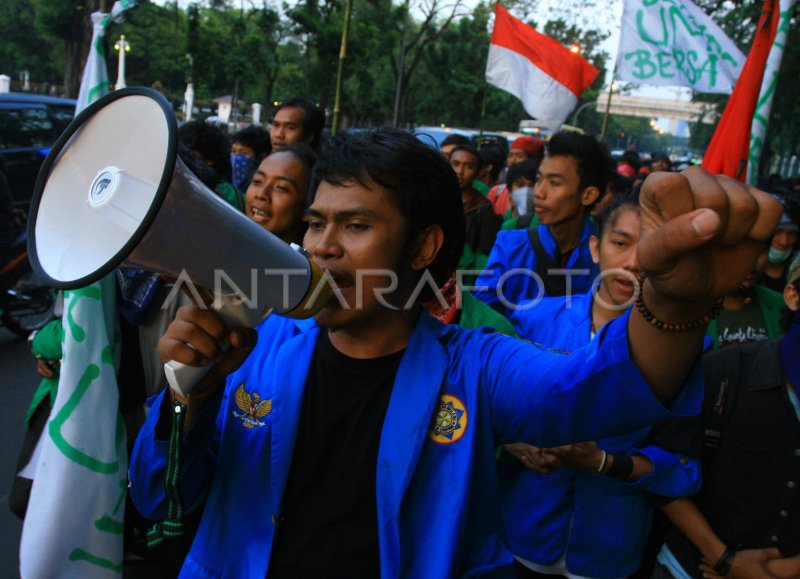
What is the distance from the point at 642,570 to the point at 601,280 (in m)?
1.04

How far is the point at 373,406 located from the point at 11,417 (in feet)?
13.1

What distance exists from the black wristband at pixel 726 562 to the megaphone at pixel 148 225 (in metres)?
1.45

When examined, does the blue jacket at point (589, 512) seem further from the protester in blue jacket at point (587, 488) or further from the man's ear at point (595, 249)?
the man's ear at point (595, 249)

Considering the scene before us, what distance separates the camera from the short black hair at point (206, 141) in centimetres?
441

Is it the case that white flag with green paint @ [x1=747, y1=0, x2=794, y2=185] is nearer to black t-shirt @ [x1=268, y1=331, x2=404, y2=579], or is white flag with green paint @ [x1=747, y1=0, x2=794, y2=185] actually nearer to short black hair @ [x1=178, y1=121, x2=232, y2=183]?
black t-shirt @ [x1=268, y1=331, x2=404, y2=579]

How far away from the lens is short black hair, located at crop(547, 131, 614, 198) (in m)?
3.73

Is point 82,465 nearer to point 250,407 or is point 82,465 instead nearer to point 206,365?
point 250,407

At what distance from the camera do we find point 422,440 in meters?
1.39

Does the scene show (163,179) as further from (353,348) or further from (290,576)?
(290,576)

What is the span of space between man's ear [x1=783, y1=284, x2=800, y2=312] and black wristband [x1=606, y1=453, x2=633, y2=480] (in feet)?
2.35

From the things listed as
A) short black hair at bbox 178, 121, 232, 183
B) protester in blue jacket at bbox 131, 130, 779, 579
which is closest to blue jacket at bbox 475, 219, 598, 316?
protester in blue jacket at bbox 131, 130, 779, 579

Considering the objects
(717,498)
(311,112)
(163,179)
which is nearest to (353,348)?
(163,179)

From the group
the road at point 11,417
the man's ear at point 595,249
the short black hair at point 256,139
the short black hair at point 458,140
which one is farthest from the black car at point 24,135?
the man's ear at point 595,249

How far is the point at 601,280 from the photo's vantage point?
2.33 m
